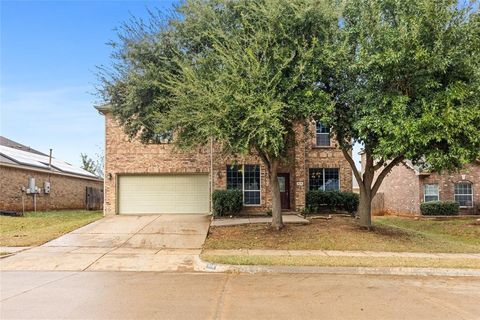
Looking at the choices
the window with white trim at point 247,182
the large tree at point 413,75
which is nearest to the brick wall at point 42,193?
the window with white trim at point 247,182

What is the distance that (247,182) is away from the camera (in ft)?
72.4

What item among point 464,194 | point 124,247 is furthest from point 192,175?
point 464,194

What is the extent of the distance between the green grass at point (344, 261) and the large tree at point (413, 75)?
10.2 feet

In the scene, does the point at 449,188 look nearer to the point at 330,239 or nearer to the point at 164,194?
the point at 330,239

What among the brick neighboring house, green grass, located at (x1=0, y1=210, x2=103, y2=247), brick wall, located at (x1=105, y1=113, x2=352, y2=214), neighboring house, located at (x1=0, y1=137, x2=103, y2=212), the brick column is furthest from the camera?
the brick neighboring house

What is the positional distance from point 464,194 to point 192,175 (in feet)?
55.0

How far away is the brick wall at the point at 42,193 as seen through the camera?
2302cm

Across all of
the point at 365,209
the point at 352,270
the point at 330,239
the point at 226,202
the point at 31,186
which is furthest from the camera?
the point at 31,186

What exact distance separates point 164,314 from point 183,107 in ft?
26.3

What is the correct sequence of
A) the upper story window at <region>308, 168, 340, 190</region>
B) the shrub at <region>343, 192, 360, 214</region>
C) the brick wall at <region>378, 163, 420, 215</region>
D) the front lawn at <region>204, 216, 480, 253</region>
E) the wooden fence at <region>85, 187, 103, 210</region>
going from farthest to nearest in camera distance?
1. the wooden fence at <region>85, 187, 103, 210</region>
2. the brick wall at <region>378, 163, 420, 215</region>
3. the upper story window at <region>308, 168, 340, 190</region>
4. the shrub at <region>343, 192, 360, 214</region>
5. the front lawn at <region>204, 216, 480, 253</region>

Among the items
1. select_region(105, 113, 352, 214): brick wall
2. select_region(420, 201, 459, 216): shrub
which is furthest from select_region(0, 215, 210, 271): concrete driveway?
select_region(420, 201, 459, 216): shrub

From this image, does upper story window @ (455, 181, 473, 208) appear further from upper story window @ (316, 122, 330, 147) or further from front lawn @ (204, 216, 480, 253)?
upper story window @ (316, 122, 330, 147)

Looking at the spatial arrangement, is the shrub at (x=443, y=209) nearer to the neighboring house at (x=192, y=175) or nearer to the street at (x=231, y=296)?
the neighboring house at (x=192, y=175)

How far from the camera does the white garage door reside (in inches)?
884
